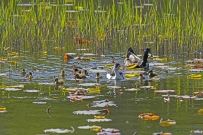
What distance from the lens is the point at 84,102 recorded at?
11906mm

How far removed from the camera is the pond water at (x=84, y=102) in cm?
1013

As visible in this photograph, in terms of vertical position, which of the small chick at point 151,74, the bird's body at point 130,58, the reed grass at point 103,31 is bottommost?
the small chick at point 151,74

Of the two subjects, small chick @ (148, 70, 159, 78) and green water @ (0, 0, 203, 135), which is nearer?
green water @ (0, 0, 203, 135)

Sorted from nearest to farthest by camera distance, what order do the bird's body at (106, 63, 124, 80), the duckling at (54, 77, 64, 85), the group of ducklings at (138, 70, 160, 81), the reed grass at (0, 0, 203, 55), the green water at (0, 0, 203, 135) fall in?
the green water at (0, 0, 203, 135)
the duckling at (54, 77, 64, 85)
the bird's body at (106, 63, 124, 80)
the group of ducklings at (138, 70, 160, 81)
the reed grass at (0, 0, 203, 55)

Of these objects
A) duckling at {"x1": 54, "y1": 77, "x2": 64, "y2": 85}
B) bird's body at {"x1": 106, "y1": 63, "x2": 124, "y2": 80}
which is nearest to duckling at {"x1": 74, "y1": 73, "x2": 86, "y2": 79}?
bird's body at {"x1": 106, "y1": 63, "x2": 124, "y2": 80}

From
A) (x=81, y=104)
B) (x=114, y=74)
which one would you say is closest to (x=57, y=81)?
(x=114, y=74)

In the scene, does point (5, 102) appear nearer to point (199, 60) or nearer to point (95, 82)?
point (95, 82)

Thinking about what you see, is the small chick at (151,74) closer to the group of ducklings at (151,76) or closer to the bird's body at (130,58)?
the group of ducklings at (151,76)

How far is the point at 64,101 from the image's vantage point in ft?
39.2

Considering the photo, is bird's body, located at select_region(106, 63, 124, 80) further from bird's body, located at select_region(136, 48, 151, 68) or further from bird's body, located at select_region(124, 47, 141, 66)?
bird's body, located at select_region(124, 47, 141, 66)

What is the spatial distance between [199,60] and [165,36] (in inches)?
74.6

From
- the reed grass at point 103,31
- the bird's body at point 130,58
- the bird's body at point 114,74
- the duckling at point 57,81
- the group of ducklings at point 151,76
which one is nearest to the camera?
the duckling at point 57,81

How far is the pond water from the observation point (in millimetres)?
10133

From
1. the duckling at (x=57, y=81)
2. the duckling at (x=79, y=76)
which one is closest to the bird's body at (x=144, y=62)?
the duckling at (x=79, y=76)
